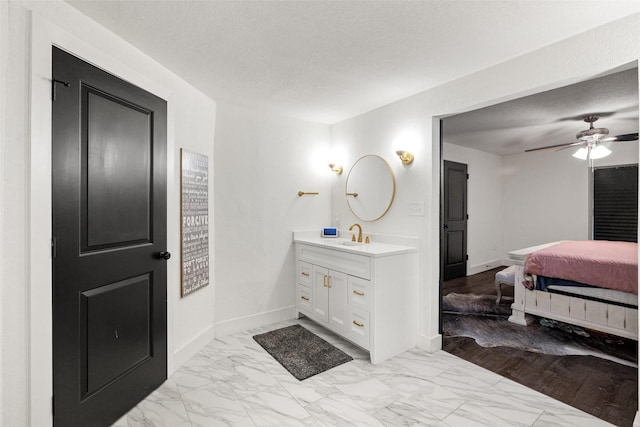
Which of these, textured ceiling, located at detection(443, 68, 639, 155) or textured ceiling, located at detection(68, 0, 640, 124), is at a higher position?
textured ceiling, located at detection(443, 68, 639, 155)

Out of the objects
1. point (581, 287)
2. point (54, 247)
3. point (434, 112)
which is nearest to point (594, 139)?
point (581, 287)

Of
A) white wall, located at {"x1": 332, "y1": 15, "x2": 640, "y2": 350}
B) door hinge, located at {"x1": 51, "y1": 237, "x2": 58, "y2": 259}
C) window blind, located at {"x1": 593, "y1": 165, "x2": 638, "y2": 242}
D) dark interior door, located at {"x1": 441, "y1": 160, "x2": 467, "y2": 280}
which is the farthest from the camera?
dark interior door, located at {"x1": 441, "y1": 160, "x2": 467, "y2": 280}

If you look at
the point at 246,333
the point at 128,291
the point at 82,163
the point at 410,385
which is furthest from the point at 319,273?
the point at 82,163

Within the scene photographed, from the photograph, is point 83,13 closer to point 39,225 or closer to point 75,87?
point 75,87

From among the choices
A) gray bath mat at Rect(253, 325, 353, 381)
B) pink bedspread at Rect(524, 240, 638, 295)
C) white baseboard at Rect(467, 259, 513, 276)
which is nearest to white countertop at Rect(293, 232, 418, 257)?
gray bath mat at Rect(253, 325, 353, 381)

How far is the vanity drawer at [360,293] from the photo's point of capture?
2.46 metres

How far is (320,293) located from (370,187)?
1248 millimetres

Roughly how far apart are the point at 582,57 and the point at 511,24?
0.51 metres

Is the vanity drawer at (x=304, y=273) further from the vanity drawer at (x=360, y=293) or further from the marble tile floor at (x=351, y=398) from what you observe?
the marble tile floor at (x=351, y=398)

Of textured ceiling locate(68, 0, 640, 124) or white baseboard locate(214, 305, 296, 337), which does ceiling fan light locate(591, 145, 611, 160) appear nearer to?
textured ceiling locate(68, 0, 640, 124)

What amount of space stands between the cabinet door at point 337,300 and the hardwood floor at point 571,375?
99 centimetres

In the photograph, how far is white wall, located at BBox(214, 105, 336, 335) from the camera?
3.03 m

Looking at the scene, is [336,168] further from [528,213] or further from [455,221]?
[528,213]

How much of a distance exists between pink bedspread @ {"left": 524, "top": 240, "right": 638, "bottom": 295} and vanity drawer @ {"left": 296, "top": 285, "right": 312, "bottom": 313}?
242 centimetres
